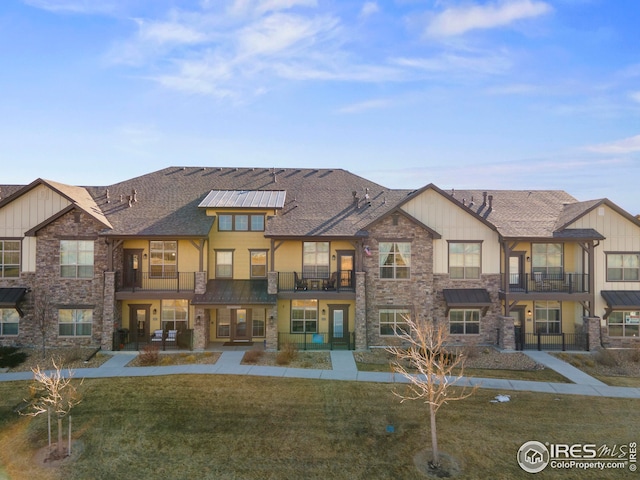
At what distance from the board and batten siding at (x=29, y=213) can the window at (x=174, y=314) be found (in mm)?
7185

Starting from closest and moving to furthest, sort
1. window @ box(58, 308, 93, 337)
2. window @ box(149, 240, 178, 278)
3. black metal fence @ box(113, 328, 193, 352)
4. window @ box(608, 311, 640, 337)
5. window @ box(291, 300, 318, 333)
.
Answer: black metal fence @ box(113, 328, 193, 352), window @ box(58, 308, 93, 337), window @ box(608, 311, 640, 337), window @ box(291, 300, 318, 333), window @ box(149, 240, 178, 278)

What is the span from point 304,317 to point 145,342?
29.4 feet

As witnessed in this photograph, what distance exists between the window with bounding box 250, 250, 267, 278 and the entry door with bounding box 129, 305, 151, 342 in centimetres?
624

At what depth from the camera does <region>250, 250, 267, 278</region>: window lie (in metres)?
23.2

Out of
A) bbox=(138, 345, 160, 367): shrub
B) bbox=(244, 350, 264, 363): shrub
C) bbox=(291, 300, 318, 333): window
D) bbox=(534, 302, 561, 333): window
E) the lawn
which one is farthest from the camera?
bbox=(534, 302, 561, 333): window

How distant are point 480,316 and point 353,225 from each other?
8846mm

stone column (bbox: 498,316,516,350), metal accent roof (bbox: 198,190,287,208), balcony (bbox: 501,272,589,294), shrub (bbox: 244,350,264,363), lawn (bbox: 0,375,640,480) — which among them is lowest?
lawn (bbox: 0,375,640,480)

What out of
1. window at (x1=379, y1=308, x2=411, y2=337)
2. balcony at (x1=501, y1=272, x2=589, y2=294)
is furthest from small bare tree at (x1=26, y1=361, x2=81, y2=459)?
balcony at (x1=501, y1=272, x2=589, y2=294)

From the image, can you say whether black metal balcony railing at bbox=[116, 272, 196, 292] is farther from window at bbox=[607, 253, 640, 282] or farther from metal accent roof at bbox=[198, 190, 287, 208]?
window at bbox=[607, 253, 640, 282]

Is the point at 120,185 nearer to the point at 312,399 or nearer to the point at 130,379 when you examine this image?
the point at 130,379

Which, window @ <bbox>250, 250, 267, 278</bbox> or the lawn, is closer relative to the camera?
the lawn

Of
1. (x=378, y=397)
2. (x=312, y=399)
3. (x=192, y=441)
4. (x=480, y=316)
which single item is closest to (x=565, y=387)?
(x=480, y=316)

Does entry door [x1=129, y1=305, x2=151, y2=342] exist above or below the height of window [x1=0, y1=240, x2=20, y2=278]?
below

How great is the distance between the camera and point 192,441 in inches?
450
